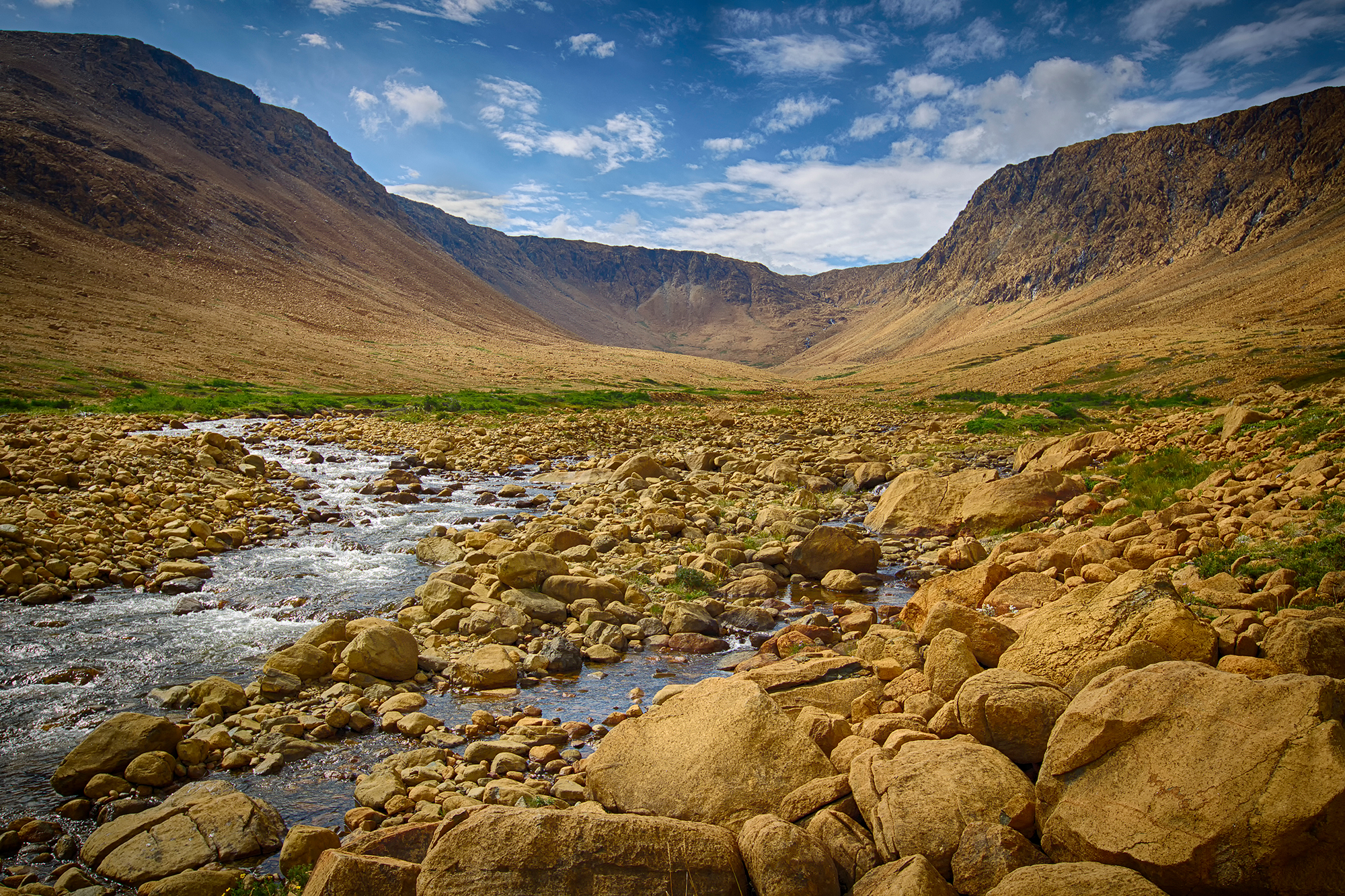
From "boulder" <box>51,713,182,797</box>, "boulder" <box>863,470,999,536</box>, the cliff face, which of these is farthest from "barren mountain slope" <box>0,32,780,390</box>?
the cliff face

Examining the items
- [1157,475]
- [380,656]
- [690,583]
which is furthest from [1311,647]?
[1157,475]

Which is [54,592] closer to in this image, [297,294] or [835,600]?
[835,600]

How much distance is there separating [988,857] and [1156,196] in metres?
185

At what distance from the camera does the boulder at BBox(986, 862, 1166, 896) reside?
3.70 metres

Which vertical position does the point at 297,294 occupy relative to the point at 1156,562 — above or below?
above

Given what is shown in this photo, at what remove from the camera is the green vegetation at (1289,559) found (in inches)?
273

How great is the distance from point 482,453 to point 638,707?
2074cm

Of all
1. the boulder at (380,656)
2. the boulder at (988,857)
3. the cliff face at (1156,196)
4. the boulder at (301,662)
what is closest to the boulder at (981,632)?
the boulder at (988,857)

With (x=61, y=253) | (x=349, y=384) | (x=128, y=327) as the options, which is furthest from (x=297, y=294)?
(x=349, y=384)

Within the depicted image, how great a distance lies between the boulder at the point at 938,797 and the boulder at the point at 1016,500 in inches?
432

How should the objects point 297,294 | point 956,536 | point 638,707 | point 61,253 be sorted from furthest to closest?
1. point 297,294
2. point 61,253
3. point 956,536
4. point 638,707

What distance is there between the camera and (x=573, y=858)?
4.37 meters

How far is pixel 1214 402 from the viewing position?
31.2 meters

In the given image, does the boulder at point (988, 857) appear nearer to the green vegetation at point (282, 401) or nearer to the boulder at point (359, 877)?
the boulder at point (359, 877)
